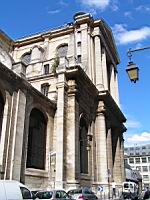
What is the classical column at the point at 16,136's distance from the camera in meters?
20.0

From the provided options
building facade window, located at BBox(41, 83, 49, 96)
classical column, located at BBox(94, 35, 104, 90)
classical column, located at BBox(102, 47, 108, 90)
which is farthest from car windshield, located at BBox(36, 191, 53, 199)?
classical column, located at BBox(102, 47, 108, 90)

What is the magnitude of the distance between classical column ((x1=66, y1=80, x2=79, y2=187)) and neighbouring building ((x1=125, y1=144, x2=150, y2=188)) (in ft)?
267

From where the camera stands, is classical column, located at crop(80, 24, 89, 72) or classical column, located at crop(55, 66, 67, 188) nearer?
classical column, located at crop(55, 66, 67, 188)

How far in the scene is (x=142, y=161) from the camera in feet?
351

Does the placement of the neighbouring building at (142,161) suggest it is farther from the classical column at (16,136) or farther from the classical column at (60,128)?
the classical column at (16,136)

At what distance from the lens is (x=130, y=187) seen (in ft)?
126

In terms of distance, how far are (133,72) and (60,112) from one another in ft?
55.6

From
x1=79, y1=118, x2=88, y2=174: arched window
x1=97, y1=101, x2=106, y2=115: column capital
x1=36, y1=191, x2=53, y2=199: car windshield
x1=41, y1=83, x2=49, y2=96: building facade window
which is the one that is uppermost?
x1=41, y1=83, x2=49, y2=96: building facade window

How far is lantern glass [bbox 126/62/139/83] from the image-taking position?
32.1 feet

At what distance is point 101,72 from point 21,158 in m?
20.2

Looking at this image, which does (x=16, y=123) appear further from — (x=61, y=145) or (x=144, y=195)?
(x=144, y=195)

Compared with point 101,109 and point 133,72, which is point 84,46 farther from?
point 133,72

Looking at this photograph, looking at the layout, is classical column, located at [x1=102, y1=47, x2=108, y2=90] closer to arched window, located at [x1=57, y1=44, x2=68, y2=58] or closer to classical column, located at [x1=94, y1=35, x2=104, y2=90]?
classical column, located at [x1=94, y1=35, x2=104, y2=90]

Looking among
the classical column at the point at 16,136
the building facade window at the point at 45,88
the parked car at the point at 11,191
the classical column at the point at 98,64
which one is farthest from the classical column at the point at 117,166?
the parked car at the point at 11,191
